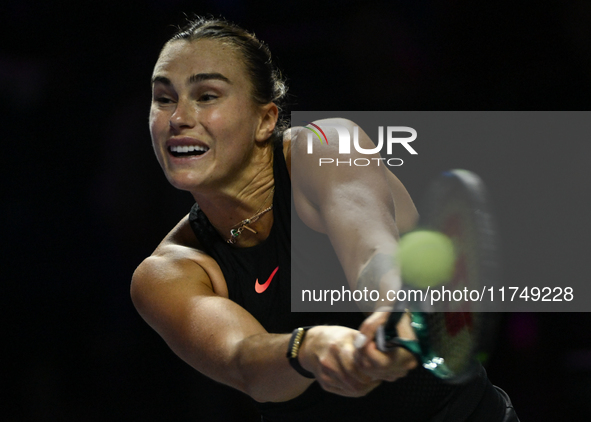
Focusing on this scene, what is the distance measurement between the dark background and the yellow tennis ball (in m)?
1.27

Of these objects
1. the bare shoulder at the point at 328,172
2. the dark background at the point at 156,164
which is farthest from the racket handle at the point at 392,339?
the dark background at the point at 156,164

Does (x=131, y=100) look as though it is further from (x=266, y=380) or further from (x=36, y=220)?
(x=266, y=380)

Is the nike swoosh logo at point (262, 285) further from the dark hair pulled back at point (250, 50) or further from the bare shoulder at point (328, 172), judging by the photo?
the dark hair pulled back at point (250, 50)

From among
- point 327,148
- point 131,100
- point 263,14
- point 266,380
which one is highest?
point 263,14

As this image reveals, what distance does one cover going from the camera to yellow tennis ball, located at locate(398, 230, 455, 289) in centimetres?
112

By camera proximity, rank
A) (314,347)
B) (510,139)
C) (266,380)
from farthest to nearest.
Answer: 1. (510,139)
2. (266,380)
3. (314,347)

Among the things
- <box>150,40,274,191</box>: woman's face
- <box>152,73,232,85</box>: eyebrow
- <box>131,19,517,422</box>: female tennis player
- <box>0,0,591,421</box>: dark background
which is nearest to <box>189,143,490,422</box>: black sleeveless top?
<box>131,19,517,422</box>: female tennis player

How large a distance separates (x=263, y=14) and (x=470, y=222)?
6.64ft

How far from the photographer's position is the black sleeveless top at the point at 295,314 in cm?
148

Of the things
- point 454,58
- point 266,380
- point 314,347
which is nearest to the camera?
point 314,347

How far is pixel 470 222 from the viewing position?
3.43ft

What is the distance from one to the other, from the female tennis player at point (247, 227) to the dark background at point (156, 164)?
0.96 m

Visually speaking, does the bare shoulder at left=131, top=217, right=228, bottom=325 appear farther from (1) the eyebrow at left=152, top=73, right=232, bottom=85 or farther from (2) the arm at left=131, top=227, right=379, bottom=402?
(1) the eyebrow at left=152, top=73, right=232, bottom=85

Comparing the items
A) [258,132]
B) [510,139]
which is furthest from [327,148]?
[510,139]
